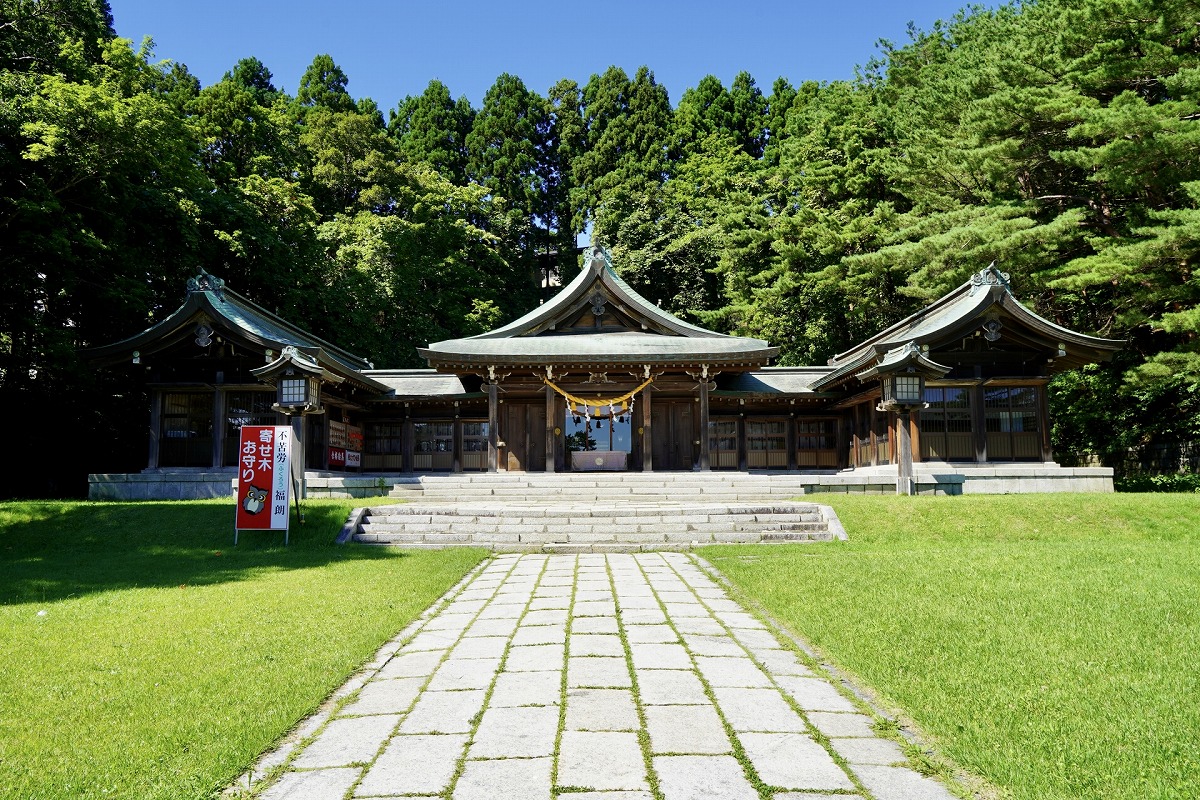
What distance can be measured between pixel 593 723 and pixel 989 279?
18.4 meters

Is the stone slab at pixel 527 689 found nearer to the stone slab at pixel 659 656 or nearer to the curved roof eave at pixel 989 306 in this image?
the stone slab at pixel 659 656

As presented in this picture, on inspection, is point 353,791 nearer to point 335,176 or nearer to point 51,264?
point 51,264

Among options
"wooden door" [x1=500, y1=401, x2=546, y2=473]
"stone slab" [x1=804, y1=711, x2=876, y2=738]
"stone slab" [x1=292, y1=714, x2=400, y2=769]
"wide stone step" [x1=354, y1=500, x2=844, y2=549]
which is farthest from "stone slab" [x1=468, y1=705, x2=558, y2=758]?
"wooden door" [x1=500, y1=401, x2=546, y2=473]

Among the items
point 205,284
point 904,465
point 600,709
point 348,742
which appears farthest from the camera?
point 205,284

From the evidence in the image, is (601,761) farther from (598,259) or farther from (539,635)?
(598,259)

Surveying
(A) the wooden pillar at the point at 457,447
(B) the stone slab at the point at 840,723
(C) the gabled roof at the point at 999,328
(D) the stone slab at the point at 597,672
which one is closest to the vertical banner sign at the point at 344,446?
(A) the wooden pillar at the point at 457,447

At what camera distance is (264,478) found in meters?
12.2

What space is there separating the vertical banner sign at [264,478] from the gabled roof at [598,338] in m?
7.30

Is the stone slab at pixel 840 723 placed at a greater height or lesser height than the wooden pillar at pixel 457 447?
lesser

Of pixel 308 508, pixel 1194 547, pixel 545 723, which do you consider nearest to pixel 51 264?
pixel 308 508

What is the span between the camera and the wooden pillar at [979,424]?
19.3 m

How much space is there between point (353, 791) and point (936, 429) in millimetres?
19291

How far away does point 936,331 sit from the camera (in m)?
18.3

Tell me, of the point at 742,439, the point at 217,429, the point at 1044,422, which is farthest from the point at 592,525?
the point at 1044,422
